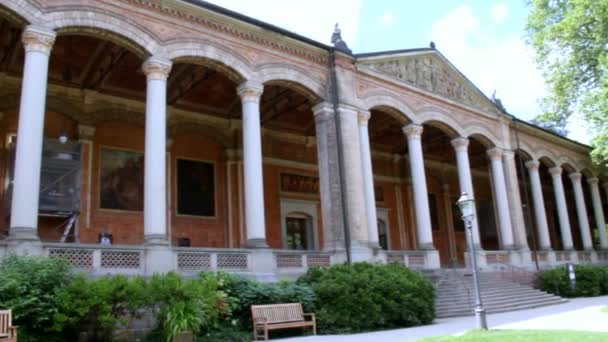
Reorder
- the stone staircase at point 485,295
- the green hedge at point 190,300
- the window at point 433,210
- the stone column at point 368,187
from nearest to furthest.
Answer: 1. the green hedge at point 190,300
2. the stone staircase at point 485,295
3. the stone column at point 368,187
4. the window at point 433,210

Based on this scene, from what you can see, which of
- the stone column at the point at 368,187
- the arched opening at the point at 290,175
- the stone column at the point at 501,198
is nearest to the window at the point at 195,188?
the arched opening at the point at 290,175

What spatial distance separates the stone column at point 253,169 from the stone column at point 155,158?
8.33ft

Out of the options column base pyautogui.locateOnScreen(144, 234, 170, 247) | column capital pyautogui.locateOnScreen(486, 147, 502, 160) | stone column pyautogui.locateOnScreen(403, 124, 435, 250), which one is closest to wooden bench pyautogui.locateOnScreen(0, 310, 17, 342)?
column base pyautogui.locateOnScreen(144, 234, 170, 247)

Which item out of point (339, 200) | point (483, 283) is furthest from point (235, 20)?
point (483, 283)

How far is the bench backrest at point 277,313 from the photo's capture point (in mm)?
11492

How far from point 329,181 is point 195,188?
6.10 m

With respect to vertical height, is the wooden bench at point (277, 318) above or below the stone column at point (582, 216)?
below

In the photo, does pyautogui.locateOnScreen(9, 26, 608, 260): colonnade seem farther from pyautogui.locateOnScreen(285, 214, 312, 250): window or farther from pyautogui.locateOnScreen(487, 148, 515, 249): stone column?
pyautogui.locateOnScreen(285, 214, 312, 250): window

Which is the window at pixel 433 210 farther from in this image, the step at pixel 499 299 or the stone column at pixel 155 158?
the stone column at pixel 155 158

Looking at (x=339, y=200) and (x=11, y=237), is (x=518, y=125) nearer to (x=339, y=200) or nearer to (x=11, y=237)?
(x=339, y=200)

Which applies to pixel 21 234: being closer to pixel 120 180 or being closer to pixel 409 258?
pixel 120 180

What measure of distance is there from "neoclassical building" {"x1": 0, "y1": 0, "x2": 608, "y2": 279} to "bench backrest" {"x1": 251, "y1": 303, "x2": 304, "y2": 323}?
218 cm

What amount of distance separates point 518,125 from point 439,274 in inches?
449

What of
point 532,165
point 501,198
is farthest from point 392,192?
point 532,165
